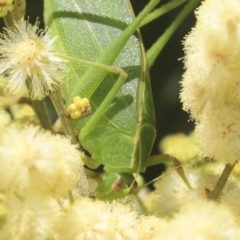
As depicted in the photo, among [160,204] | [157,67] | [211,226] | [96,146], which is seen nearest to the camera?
[211,226]

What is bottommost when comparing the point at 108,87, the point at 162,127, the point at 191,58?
the point at 162,127

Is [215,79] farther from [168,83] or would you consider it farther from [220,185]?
[168,83]

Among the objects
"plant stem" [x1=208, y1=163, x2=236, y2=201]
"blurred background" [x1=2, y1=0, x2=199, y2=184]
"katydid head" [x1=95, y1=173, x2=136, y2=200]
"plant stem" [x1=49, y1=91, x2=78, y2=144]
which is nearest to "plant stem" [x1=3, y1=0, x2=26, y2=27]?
"plant stem" [x1=49, y1=91, x2=78, y2=144]

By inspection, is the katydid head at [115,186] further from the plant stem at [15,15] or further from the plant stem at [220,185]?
the plant stem at [15,15]

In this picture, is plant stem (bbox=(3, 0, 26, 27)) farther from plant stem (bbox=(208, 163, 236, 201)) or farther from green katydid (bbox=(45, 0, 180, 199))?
plant stem (bbox=(208, 163, 236, 201))

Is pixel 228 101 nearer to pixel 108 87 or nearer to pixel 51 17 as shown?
pixel 108 87

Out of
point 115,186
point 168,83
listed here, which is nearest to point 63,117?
point 115,186

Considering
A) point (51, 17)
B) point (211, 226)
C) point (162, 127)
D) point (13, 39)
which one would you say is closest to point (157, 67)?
point (162, 127)
